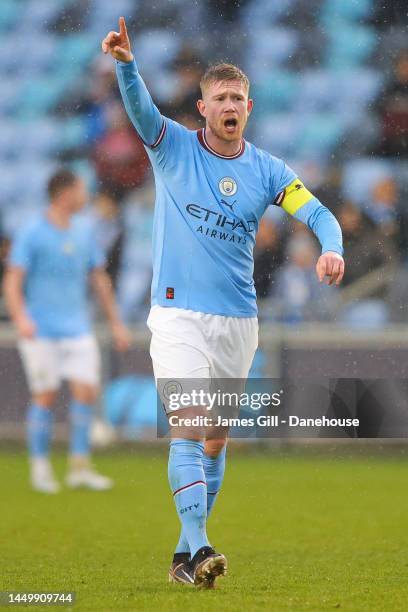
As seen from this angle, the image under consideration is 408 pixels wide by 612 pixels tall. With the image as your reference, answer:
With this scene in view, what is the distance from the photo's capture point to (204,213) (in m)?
4.75

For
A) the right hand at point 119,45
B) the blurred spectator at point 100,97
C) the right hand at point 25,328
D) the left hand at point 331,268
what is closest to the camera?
the left hand at point 331,268

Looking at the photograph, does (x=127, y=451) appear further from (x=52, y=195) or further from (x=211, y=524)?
(x=211, y=524)

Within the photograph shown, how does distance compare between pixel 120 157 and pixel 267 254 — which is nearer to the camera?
pixel 267 254

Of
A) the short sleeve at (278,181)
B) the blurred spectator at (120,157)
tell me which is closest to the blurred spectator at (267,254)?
the blurred spectator at (120,157)

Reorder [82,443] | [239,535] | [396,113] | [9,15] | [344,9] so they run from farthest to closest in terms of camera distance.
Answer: [9,15] < [344,9] < [396,113] < [82,443] < [239,535]

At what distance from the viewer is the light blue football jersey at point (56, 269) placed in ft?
29.6

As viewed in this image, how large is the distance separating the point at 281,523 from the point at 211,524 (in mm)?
372

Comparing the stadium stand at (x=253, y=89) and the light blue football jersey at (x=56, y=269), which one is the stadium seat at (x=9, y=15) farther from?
the light blue football jersey at (x=56, y=269)

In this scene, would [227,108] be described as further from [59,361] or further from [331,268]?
[59,361]

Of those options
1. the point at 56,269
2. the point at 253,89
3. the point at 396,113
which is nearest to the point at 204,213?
the point at 56,269

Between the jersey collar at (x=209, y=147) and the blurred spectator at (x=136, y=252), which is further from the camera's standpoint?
the blurred spectator at (x=136, y=252)

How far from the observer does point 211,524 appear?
23.3 feet

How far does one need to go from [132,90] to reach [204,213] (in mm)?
501

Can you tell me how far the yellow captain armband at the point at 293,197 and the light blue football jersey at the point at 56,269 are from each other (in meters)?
4.22
